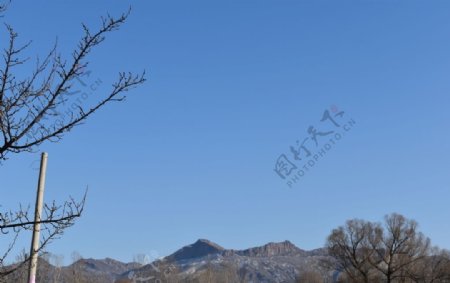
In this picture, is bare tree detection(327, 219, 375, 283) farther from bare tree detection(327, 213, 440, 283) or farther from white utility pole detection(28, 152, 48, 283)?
white utility pole detection(28, 152, 48, 283)

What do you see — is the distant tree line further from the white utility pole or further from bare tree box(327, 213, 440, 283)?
the white utility pole

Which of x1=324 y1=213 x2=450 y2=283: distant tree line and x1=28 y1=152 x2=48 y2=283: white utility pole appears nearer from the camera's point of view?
x1=28 y1=152 x2=48 y2=283: white utility pole

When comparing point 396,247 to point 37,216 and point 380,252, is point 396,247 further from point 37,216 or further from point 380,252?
point 37,216

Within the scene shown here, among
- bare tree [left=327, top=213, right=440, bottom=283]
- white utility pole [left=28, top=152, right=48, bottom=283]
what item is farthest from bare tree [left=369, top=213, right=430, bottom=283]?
white utility pole [left=28, top=152, right=48, bottom=283]

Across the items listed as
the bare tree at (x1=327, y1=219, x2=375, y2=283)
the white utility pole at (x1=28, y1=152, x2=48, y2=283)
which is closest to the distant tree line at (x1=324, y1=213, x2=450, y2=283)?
the bare tree at (x1=327, y1=219, x2=375, y2=283)

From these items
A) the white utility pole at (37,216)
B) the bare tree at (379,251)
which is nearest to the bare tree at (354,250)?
the bare tree at (379,251)

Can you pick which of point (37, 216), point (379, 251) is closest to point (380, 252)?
point (379, 251)

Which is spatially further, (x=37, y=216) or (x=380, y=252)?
(x=380, y=252)

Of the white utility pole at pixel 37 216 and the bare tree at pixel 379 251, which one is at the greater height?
the bare tree at pixel 379 251

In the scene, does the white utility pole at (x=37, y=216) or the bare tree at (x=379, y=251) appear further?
the bare tree at (x=379, y=251)

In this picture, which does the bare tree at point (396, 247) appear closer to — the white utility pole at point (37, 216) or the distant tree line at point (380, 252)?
the distant tree line at point (380, 252)

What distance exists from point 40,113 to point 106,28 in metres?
0.83

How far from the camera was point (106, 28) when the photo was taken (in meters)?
4.38

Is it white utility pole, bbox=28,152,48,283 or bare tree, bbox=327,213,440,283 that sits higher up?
bare tree, bbox=327,213,440,283
